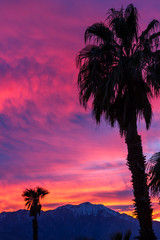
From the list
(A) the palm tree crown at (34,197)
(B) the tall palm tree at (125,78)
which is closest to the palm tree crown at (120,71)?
(B) the tall palm tree at (125,78)

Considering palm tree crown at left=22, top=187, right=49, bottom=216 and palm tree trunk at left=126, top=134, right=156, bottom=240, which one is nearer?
palm tree trunk at left=126, top=134, right=156, bottom=240

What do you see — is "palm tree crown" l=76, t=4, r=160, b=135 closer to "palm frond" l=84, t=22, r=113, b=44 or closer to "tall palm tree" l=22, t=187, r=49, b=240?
"palm frond" l=84, t=22, r=113, b=44

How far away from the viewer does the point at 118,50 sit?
18.9m

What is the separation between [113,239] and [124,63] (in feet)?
29.3

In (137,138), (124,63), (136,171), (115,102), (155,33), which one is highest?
(155,33)

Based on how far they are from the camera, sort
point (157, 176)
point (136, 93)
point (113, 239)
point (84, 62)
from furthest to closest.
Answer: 1. point (157, 176)
2. point (84, 62)
3. point (136, 93)
4. point (113, 239)

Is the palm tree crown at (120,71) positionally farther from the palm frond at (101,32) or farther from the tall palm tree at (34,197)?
→ the tall palm tree at (34,197)

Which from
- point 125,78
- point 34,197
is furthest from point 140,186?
point 34,197

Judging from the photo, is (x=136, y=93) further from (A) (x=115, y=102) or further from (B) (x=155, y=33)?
(B) (x=155, y=33)

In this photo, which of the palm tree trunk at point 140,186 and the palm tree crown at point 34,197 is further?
the palm tree crown at point 34,197

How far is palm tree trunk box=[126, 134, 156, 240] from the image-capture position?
16.6 meters

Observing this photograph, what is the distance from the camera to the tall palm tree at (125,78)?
17656mm

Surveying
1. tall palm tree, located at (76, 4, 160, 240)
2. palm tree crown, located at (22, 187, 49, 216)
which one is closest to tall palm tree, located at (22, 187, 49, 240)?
palm tree crown, located at (22, 187, 49, 216)

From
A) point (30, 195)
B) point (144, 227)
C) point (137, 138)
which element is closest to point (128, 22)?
point (137, 138)
